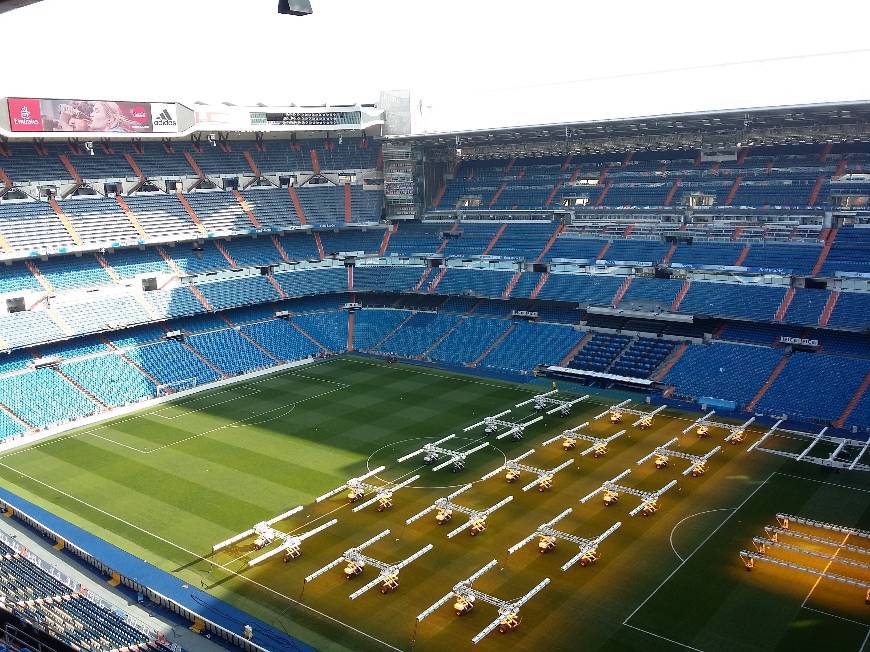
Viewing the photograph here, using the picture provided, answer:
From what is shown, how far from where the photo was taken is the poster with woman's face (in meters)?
52.7

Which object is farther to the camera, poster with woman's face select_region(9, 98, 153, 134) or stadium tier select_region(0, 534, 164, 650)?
poster with woman's face select_region(9, 98, 153, 134)

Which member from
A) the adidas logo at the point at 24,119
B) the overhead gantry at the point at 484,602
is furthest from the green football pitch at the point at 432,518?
the adidas logo at the point at 24,119

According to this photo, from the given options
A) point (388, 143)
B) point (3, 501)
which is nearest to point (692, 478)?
point (3, 501)

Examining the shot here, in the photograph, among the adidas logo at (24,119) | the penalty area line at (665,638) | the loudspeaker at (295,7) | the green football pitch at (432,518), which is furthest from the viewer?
the adidas logo at (24,119)

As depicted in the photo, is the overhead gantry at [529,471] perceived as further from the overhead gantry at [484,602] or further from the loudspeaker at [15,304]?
the loudspeaker at [15,304]

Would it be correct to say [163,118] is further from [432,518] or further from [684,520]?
[684,520]

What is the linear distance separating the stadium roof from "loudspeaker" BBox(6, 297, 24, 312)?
34.3m

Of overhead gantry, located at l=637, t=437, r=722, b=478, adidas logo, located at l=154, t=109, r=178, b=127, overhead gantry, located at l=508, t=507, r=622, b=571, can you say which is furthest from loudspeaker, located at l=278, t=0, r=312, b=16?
adidas logo, located at l=154, t=109, r=178, b=127

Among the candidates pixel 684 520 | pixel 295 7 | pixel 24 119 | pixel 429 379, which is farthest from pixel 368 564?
pixel 24 119

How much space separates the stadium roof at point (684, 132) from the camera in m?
50.2

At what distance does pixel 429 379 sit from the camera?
5431cm

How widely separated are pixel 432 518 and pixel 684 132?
137ft

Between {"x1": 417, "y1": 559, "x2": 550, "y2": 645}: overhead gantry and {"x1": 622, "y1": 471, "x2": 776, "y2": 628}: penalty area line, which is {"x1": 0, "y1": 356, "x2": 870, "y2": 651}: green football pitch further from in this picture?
{"x1": 417, "y1": 559, "x2": 550, "y2": 645}: overhead gantry

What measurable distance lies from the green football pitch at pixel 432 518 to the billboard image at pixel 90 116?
22.5 metres
